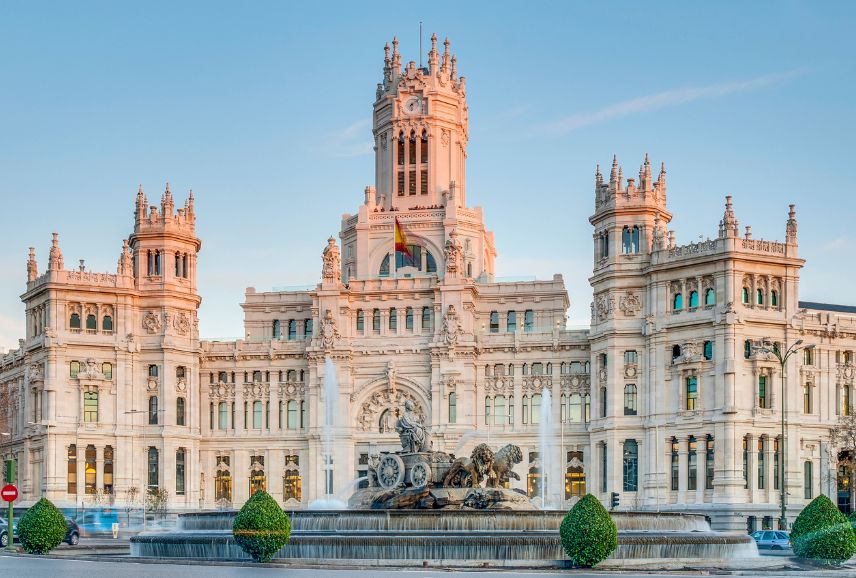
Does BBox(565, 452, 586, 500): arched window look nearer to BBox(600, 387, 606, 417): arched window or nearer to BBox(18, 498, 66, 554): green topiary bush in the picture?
BBox(600, 387, 606, 417): arched window

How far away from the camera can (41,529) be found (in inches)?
2399

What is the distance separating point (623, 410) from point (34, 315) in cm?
4914

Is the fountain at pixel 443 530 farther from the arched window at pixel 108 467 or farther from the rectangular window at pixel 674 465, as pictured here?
the arched window at pixel 108 467

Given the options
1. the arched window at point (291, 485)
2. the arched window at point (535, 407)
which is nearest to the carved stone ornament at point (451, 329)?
the arched window at point (535, 407)

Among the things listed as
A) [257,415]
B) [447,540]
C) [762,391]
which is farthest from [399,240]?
[447,540]

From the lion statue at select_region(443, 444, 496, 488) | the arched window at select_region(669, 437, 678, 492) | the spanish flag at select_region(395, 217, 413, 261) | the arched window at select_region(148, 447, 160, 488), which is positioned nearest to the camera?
the lion statue at select_region(443, 444, 496, 488)

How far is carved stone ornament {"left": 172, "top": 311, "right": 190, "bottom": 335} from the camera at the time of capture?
12469 cm

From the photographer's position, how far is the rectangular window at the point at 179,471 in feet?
405

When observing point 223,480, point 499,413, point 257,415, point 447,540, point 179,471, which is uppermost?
point 499,413

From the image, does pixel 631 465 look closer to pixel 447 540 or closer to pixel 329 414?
pixel 329 414

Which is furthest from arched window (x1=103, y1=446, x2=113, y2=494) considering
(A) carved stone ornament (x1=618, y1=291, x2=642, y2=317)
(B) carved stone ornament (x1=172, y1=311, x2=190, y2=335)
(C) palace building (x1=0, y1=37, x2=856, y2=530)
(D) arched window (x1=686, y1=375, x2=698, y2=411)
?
(D) arched window (x1=686, y1=375, x2=698, y2=411)

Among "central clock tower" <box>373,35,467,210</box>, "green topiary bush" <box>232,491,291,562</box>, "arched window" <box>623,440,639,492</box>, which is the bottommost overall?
"arched window" <box>623,440,639,492</box>

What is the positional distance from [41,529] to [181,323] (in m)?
65.0

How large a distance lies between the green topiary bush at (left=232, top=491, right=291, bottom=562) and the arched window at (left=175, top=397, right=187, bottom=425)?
69636 mm
